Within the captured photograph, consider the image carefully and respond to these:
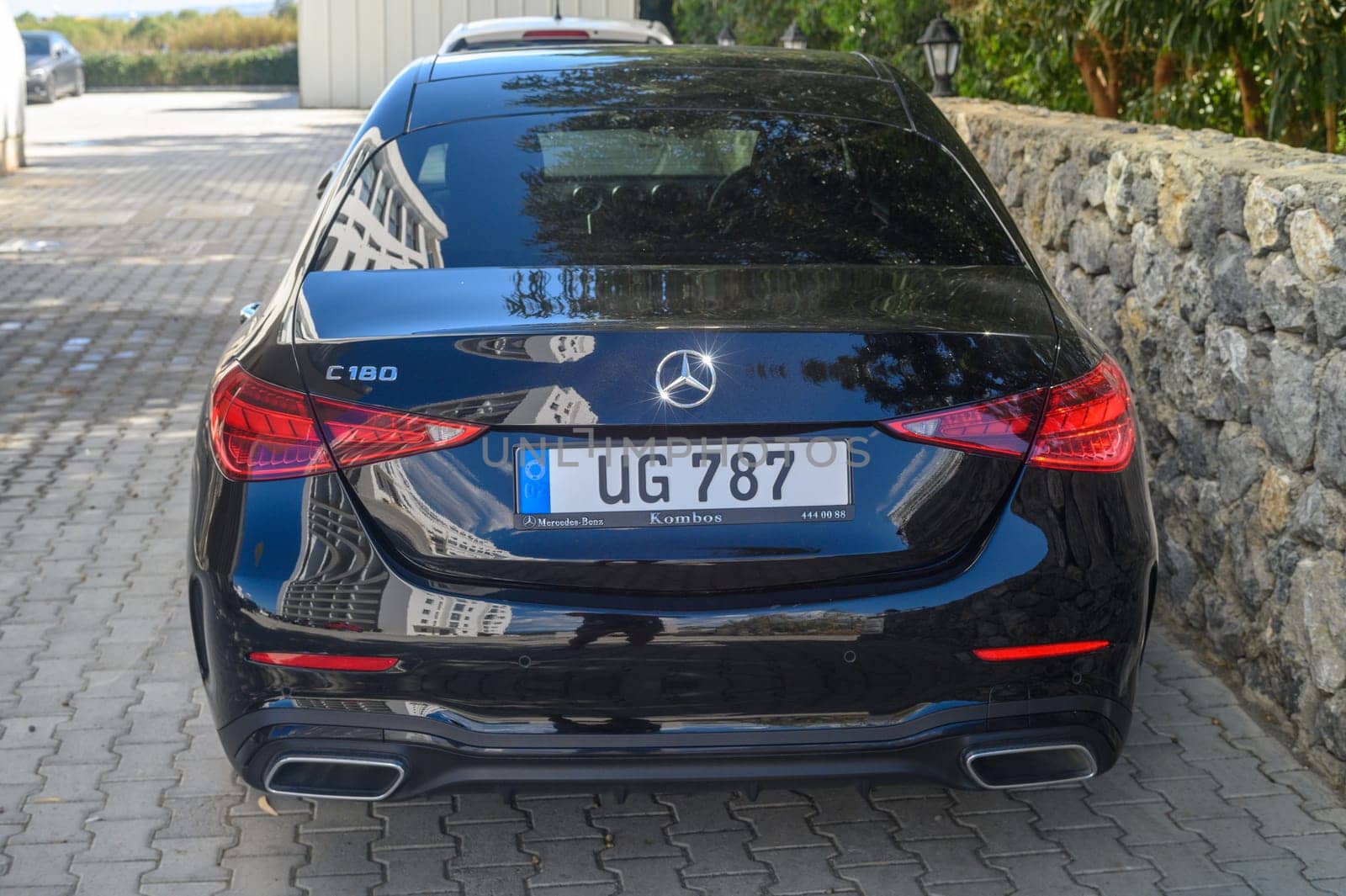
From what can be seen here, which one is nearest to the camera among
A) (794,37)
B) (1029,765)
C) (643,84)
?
(1029,765)

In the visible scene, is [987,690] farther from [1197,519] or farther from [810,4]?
[810,4]

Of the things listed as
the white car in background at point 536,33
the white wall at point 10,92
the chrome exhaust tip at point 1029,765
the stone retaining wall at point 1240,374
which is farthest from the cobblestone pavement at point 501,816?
the white wall at point 10,92

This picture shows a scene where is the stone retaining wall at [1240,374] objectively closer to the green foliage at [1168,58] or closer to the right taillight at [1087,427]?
the right taillight at [1087,427]

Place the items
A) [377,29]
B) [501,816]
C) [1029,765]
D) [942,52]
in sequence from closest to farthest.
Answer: [1029,765], [501,816], [942,52], [377,29]

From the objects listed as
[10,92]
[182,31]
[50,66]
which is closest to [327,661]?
[10,92]

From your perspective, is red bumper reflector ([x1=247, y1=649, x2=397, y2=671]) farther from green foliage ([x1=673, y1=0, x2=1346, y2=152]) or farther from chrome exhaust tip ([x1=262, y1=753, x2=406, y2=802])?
green foliage ([x1=673, y1=0, x2=1346, y2=152])

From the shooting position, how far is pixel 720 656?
2703 millimetres

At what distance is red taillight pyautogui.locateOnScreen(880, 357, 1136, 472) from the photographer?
2.72 metres

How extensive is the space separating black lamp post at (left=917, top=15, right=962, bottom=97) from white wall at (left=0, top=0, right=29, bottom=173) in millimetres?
12179

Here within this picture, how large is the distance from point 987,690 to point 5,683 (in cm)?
275

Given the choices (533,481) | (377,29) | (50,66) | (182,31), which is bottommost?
(182,31)

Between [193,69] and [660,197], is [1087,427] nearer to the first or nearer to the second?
[660,197]

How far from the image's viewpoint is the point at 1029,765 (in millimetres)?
2914

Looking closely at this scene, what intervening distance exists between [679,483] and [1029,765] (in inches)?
34.4
